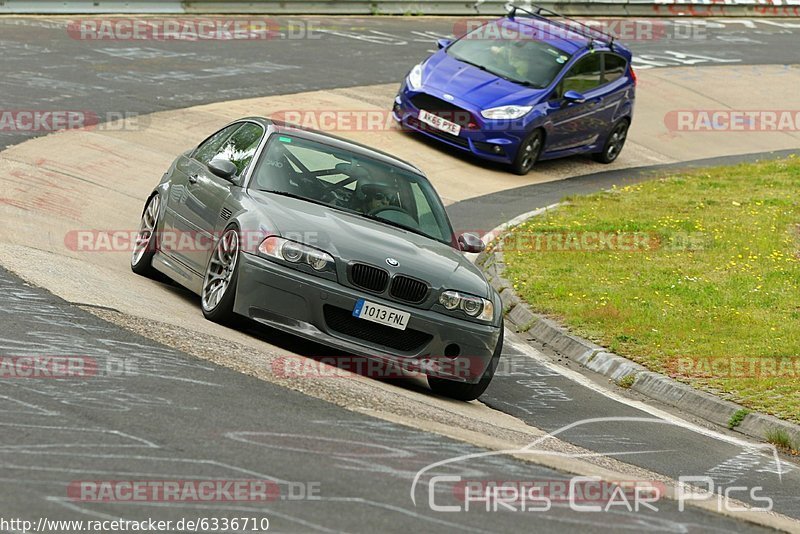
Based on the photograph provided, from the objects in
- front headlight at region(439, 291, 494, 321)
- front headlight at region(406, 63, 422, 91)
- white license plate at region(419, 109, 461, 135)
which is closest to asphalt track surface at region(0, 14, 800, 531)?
front headlight at region(439, 291, 494, 321)

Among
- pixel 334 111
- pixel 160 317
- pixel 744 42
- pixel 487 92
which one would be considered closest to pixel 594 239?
pixel 487 92

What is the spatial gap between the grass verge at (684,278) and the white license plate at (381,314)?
2960mm

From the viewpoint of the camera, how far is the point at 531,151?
20688mm

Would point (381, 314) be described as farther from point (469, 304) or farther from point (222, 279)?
point (222, 279)

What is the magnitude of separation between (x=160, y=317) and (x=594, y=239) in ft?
25.5

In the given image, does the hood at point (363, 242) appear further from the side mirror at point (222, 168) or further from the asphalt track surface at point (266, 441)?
the asphalt track surface at point (266, 441)

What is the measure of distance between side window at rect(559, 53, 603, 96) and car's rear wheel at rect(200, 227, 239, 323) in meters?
12.1

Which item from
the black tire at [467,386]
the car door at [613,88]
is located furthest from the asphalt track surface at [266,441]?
the car door at [613,88]

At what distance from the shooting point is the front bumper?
9.09 m

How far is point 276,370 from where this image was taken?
840 cm

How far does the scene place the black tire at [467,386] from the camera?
9.58 metres

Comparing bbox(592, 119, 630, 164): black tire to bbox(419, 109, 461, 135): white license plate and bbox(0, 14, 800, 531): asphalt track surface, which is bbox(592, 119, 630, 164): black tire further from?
bbox(0, 14, 800, 531): asphalt track surface

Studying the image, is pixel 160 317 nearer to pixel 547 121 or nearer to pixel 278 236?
pixel 278 236

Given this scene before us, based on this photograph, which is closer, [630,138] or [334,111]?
[334,111]
